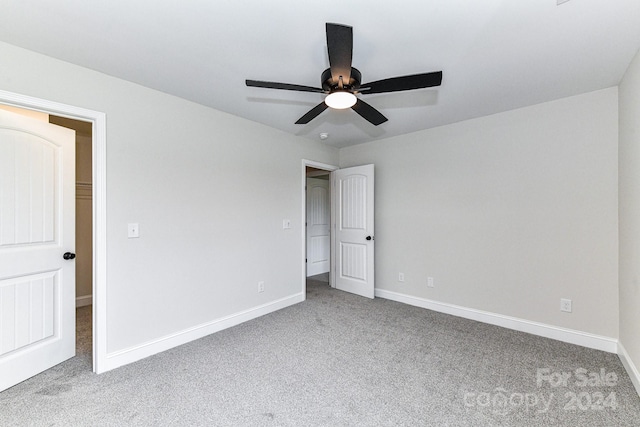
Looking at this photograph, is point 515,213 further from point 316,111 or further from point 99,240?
point 99,240

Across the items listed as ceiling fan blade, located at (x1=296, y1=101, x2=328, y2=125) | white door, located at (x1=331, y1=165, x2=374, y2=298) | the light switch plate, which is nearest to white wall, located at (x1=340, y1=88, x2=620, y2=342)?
white door, located at (x1=331, y1=165, x2=374, y2=298)

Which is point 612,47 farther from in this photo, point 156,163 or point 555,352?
point 156,163

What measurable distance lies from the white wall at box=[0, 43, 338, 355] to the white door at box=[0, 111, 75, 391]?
1.41ft

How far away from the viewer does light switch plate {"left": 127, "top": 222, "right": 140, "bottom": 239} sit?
2346 mm

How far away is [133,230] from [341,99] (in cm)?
202

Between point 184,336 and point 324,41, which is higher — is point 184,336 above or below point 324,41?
below

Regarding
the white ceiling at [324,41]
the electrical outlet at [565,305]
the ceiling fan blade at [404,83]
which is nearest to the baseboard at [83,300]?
the white ceiling at [324,41]

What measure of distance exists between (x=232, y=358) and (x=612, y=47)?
3.64 m

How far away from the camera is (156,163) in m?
2.51

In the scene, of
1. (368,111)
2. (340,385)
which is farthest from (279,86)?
(340,385)

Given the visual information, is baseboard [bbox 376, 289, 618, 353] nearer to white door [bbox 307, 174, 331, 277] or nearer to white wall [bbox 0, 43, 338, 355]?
white wall [bbox 0, 43, 338, 355]

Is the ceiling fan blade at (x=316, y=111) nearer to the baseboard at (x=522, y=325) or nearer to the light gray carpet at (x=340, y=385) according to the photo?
the light gray carpet at (x=340, y=385)

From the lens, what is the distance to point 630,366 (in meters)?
2.06

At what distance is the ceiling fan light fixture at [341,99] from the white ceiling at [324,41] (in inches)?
Answer: 13.8
